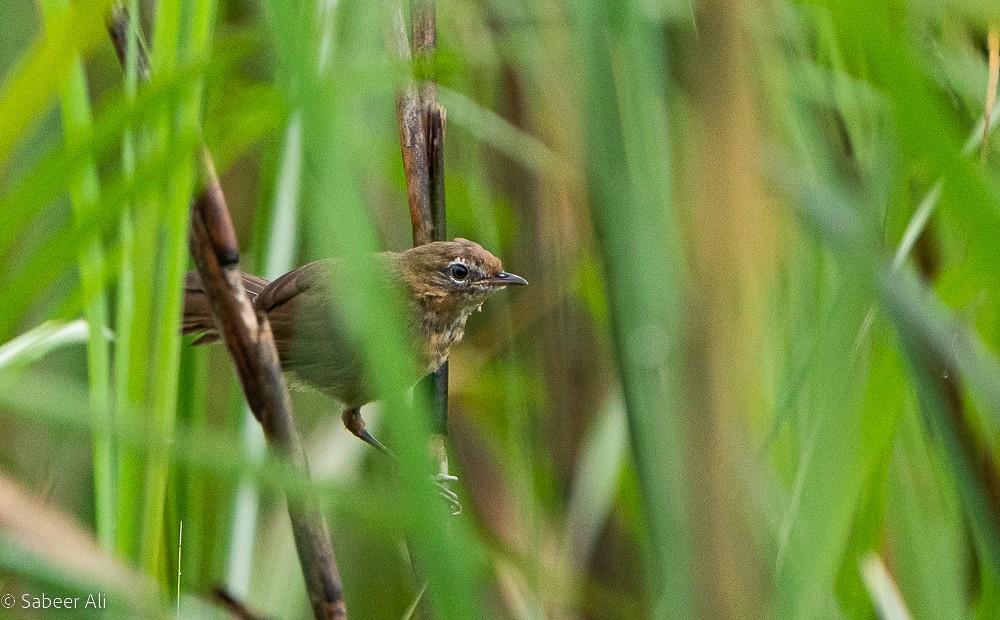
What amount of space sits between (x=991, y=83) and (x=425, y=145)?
0.92 metres

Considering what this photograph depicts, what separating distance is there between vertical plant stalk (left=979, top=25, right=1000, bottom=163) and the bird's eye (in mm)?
1193

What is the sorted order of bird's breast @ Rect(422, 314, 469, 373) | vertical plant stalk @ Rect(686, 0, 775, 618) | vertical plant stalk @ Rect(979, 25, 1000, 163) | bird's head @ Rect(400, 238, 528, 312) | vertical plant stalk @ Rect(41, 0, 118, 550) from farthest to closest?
1. bird's head @ Rect(400, 238, 528, 312)
2. bird's breast @ Rect(422, 314, 469, 373)
3. vertical plant stalk @ Rect(979, 25, 1000, 163)
4. vertical plant stalk @ Rect(41, 0, 118, 550)
5. vertical plant stalk @ Rect(686, 0, 775, 618)

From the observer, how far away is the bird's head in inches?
94.8

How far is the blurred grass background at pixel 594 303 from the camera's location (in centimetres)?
73

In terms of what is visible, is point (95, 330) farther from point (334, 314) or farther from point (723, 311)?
point (723, 311)

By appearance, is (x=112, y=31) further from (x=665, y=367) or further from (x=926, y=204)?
(x=926, y=204)

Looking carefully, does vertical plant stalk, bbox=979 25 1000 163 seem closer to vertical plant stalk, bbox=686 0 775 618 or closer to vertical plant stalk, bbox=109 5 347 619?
vertical plant stalk, bbox=686 0 775 618

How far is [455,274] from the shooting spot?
8.13ft

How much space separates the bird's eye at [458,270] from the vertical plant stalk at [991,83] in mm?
1193

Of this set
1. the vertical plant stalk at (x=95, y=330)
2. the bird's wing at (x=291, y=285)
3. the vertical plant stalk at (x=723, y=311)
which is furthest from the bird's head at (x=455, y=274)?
the vertical plant stalk at (x=723, y=311)

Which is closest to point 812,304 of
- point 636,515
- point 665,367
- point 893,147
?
point 893,147

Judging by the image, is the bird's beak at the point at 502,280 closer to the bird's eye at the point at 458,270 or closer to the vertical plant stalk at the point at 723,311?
the bird's eye at the point at 458,270

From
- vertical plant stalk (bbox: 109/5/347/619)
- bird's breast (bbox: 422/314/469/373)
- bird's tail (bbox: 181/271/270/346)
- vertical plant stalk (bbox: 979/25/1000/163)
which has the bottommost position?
bird's breast (bbox: 422/314/469/373)

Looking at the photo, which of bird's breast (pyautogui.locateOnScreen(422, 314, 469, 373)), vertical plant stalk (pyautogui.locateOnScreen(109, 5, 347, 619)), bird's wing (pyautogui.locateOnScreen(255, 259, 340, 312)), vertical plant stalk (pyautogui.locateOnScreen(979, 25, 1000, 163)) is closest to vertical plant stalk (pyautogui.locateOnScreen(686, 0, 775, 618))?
vertical plant stalk (pyautogui.locateOnScreen(109, 5, 347, 619))
